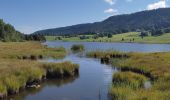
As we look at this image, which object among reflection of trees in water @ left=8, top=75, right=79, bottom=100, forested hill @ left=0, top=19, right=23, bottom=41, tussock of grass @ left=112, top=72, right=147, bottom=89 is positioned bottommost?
reflection of trees in water @ left=8, top=75, right=79, bottom=100

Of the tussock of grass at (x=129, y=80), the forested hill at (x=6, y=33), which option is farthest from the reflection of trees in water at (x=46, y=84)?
the forested hill at (x=6, y=33)

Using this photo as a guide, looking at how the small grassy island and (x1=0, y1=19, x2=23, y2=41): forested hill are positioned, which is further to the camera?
(x1=0, y1=19, x2=23, y2=41): forested hill

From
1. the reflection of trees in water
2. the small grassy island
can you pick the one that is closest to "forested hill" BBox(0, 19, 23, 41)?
the small grassy island

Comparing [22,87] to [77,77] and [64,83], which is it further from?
[77,77]

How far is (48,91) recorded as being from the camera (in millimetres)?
31438

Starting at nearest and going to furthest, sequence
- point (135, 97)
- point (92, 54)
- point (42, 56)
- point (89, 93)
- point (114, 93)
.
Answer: point (135, 97), point (114, 93), point (89, 93), point (42, 56), point (92, 54)

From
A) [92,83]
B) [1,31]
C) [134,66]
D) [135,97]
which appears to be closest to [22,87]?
[92,83]

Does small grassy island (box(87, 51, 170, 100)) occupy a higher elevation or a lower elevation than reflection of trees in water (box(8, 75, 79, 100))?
higher

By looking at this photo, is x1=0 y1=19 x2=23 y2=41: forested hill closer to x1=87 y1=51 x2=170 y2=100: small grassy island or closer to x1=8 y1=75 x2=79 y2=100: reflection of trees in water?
x1=87 y1=51 x2=170 y2=100: small grassy island

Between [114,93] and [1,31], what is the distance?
121578 mm

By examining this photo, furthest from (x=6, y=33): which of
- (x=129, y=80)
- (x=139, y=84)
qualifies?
(x=139, y=84)

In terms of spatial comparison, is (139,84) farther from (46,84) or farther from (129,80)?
(46,84)

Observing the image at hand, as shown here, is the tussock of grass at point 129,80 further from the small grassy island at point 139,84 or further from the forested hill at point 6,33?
the forested hill at point 6,33

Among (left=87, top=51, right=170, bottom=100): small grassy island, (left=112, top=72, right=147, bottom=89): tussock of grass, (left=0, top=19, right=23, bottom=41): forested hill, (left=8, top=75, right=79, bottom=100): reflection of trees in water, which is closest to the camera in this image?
(left=87, top=51, right=170, bottom=100): small grassy island
